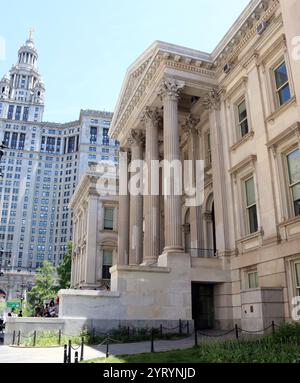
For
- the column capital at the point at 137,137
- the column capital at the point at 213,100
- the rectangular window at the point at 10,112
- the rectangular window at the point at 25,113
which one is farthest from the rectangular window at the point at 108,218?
the rectangular window at the point at 25,113

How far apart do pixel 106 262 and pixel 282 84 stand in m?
30.0

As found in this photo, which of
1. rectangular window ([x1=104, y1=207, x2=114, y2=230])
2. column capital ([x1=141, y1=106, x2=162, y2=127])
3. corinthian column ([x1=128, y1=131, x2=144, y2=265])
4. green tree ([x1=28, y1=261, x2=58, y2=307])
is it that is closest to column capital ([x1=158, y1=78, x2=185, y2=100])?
column capital ([x1=141, y1=106, x2=162, y2=127])

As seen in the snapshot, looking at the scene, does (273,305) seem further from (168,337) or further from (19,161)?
(19,161)

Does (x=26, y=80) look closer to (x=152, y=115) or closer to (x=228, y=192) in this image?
(x=152, y=115)

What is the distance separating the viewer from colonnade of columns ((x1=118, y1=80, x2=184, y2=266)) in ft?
75.3

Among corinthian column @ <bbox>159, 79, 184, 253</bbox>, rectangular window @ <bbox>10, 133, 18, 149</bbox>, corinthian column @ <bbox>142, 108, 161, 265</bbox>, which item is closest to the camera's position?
corinthian column @ <bbox>159, 79, 184, 253</bbox>

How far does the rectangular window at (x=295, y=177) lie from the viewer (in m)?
18.2

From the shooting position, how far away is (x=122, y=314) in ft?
65.2

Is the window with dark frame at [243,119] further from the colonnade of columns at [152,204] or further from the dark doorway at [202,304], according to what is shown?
the dark doorway at [202,304]

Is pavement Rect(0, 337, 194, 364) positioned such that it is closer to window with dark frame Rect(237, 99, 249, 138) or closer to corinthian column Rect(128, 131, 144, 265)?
corinthian column Rect(128, 131, 144, 265)

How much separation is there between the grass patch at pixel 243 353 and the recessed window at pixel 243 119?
488 inches

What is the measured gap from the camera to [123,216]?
32281mm
